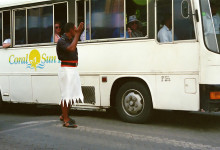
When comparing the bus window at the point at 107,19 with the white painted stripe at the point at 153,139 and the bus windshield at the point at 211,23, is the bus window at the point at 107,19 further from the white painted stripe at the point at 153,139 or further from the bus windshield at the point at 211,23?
the white painted stripe at the point at 153,139

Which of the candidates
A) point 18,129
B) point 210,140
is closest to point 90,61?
point 18,129

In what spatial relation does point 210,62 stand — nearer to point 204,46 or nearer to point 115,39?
point 204,46

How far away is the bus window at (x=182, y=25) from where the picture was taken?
6754mm

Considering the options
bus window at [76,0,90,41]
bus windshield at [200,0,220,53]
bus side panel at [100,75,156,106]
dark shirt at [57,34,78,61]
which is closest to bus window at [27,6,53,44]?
bus window at [76,0,90,41]

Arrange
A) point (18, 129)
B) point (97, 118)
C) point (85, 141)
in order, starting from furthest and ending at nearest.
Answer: point (97, 118)
point (18, 129)
point (85, 141)

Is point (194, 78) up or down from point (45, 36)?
down

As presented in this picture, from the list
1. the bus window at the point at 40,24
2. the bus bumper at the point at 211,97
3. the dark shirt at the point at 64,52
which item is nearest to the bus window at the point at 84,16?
the bus window at the point at 40,24

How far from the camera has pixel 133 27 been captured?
7.56 meters

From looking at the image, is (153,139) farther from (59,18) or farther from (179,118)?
(59,18)

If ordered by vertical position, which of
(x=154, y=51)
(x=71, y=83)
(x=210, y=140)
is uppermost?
(x=154, y=51)

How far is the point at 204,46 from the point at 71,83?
2.52m

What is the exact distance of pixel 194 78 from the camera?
668cm

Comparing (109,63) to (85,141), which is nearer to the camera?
(85,141)

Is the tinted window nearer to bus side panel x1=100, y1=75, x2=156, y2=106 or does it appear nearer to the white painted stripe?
bus side panel x1=100, y1=75, x2=156, y2=106
